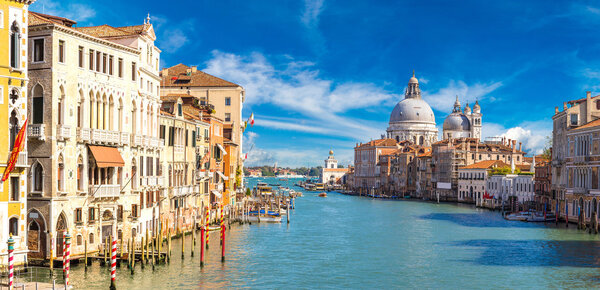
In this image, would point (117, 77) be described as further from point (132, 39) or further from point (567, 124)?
point (567, 124)

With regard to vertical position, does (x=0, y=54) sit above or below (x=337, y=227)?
above

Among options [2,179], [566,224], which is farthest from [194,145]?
[566,224]

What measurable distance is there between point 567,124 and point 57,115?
32.8 metres

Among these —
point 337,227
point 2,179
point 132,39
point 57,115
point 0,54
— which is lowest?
point 337,227

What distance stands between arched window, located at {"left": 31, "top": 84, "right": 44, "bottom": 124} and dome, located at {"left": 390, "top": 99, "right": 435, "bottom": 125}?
113759mm

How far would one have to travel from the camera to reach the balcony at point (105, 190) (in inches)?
829

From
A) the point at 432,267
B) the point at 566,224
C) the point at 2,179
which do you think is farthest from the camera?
the point at 566,224

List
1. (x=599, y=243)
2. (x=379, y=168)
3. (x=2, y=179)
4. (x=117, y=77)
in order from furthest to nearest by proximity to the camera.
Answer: (x=379, y=168) < (x=599, y=243) < (x=117, y=77) < (x=2, y=179)

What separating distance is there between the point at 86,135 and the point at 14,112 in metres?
2.92

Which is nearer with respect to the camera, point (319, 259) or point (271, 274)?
point (271, 274)

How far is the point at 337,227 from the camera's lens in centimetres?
4062

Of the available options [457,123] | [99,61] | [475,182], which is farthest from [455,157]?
[99,61]

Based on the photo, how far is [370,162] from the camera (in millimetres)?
116375

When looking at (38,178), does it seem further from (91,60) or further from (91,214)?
(91,60)
